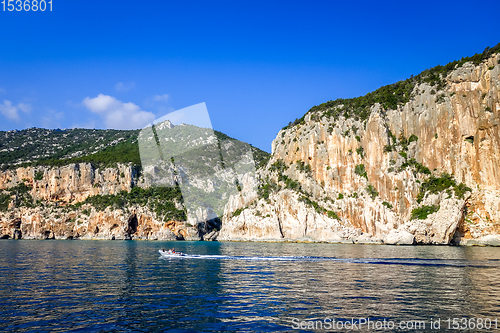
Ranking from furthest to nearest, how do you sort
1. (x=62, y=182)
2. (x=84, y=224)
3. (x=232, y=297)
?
1. (x=62, y=182)
2. (x=84, y=224)
3. (x=232, y=297)

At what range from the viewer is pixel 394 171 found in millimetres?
84875

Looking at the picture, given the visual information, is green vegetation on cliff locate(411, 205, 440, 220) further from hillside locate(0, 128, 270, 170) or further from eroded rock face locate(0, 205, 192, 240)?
eroded rock face locate(0, 205, 192, 240)

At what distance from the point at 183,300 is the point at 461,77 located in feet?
276

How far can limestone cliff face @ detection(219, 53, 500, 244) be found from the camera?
69125 millimetres

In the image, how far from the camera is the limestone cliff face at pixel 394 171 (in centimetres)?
6912

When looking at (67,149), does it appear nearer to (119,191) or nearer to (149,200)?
(119,191)

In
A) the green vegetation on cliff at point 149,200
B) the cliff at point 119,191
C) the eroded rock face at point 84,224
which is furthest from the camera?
the green vegetation on cliff at point 149,200

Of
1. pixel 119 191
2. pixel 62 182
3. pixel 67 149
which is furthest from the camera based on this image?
pixel 67 149

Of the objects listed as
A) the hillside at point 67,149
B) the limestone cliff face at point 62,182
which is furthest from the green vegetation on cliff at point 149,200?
the hillside at point 67,149

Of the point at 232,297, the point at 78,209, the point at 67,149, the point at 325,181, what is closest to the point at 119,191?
the point at 78,209

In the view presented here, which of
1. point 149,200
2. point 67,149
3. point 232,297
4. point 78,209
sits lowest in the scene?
point 232,297

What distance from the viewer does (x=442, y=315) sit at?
15.0 meters

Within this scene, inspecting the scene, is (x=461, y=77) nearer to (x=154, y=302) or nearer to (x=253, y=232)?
(x=253, y=232)

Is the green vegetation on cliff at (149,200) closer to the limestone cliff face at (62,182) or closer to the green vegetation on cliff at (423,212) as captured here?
the limestone cliff face at (62,182)
